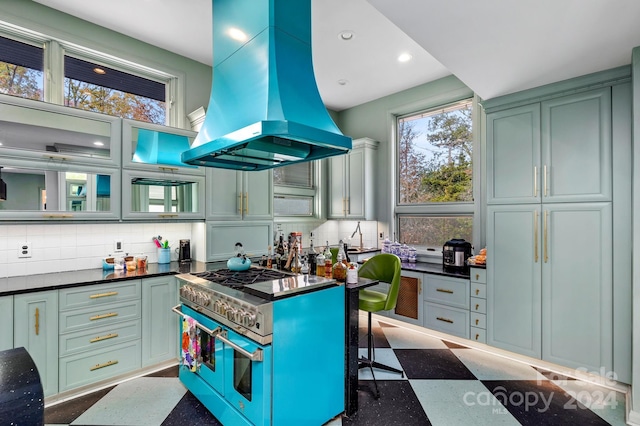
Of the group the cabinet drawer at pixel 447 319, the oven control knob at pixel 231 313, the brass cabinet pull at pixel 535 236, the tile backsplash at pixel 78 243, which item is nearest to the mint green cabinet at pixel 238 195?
the tile backsplash at pixel 78 243

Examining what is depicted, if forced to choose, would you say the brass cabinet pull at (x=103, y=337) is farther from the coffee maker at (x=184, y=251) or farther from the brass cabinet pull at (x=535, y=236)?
the brass cabinet pull at (x=535, y=236)

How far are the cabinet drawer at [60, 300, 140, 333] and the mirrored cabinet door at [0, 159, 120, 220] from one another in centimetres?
75

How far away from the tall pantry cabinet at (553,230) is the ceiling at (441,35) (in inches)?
14.6

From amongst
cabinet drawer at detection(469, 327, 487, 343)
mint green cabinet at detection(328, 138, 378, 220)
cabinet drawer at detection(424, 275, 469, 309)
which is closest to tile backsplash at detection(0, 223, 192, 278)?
mint green cabinet at detection(328, 138, 378, 220)

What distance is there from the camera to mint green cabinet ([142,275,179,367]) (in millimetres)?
2711

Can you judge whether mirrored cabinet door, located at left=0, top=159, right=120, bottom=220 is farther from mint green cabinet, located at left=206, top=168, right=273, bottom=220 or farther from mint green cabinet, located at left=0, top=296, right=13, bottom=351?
mint green cabinet, located at left=206, top=168, right=273, bottom=220

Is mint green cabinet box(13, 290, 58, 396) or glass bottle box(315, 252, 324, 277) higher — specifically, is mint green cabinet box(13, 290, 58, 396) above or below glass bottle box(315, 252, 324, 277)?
below

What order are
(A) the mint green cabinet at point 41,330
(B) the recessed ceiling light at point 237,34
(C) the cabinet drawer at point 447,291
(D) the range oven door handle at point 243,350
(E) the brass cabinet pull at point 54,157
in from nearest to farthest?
(D) the range oven door handle at point 243,350 < (B) the recessed ceiling light at point 237,34 < (A) the mint green cabinet at point 41,330 < (E) the brass cabinet pull at point 54,157 < (C) the cabinet drawer at point 447,291

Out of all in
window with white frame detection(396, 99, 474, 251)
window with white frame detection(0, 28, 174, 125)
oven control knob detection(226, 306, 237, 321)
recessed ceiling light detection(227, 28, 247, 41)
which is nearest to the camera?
oven control knob detection(226, 306, 237, 321)

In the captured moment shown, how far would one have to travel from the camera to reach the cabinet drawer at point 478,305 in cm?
304

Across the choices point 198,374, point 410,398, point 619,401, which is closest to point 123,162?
point 198,374

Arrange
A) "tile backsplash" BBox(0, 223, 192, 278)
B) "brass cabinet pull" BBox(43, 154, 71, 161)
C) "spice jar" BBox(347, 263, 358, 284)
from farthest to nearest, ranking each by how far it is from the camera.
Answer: "tile backsplash" BBox(0, 223, 192, 278), "brass cabinet pull" BBox(43, 154, 71, 161), "spice jar" BBox(347, 263, 358, 284)

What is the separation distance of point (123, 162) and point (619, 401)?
4443 millimetres

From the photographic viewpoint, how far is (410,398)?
240 cm
